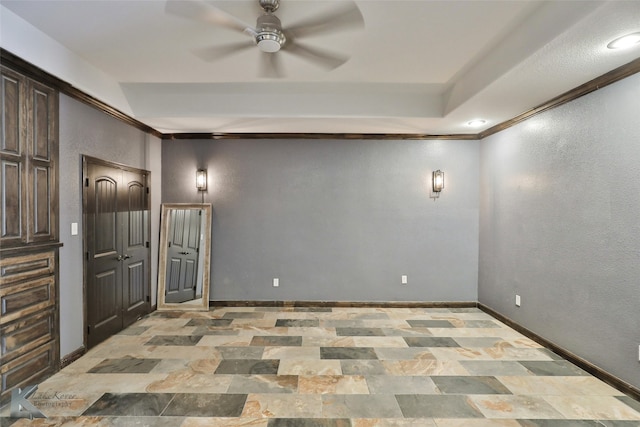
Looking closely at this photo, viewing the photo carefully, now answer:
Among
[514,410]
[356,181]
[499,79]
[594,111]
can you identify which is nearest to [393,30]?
[499,79]

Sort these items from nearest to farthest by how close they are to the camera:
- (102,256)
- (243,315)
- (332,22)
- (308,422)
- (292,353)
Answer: (308,422) → (332,22) → (292,353) → (102,256) → (243,315)

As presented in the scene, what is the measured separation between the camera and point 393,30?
2738 mm

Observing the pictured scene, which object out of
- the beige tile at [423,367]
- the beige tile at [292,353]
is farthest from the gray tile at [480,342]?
the beige tile at [292,353]

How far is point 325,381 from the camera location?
9.89 ft

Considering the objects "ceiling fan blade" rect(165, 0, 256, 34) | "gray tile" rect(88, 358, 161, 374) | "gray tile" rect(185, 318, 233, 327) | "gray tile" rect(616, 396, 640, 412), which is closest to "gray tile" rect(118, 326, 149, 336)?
"gray tile" rect(185, 318, 233, 327)

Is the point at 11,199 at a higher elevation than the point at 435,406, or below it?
higher

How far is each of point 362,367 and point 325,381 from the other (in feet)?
1.52

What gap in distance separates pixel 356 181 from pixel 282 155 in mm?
1248

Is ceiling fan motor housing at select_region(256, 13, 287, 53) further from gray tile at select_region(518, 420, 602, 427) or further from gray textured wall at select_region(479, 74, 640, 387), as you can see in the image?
gray tile at select_region(518, 420, 602, 427)

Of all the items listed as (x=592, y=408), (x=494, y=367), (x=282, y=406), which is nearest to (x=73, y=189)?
(x=282, y=406)

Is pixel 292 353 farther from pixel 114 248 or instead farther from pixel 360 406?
Result: pixel 114 248

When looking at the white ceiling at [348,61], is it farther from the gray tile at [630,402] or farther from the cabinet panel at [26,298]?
the gray tile at [630,402]

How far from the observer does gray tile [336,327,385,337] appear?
415 centimetres

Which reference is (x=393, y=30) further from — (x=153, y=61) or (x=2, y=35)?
(x=2, y=35)
